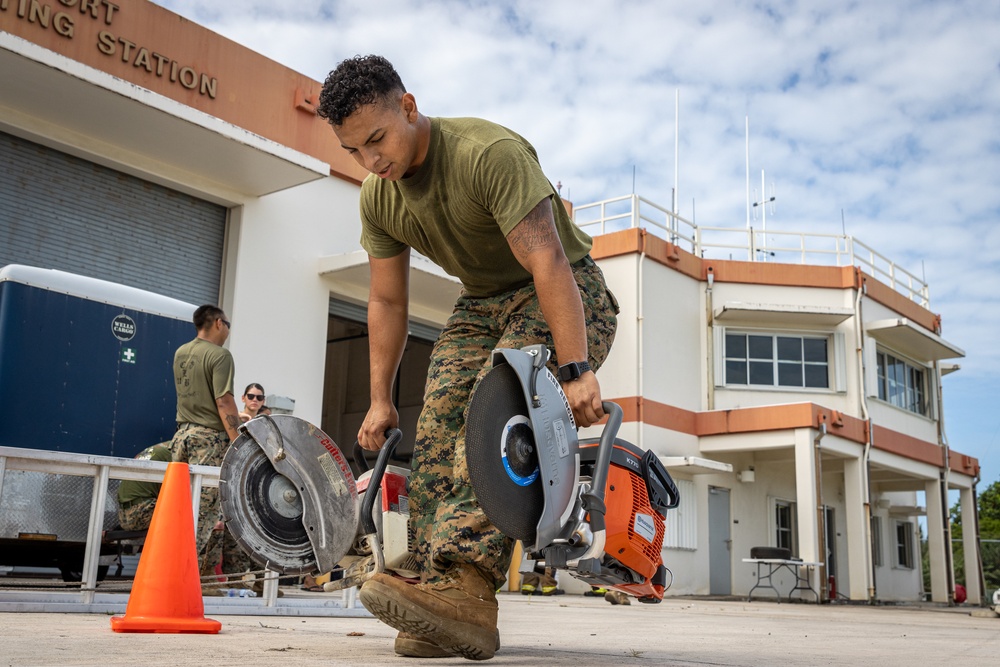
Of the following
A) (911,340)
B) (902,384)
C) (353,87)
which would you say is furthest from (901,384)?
(353,87)

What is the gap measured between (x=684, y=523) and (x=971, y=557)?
9429 millimetres

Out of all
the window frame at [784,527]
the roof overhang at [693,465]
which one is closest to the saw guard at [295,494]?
the roof overhang at [693,465]

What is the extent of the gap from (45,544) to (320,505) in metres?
3.75

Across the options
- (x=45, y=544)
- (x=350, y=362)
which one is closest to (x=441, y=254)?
(x=45, y=544)

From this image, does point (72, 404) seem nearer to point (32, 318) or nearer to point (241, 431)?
point (32, 318)

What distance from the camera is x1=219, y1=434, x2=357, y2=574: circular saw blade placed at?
3.34 m

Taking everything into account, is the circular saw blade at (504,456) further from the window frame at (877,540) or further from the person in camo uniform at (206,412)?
the window frame at (877,540)

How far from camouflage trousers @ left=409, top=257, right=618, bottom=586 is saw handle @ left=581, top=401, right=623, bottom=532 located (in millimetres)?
289

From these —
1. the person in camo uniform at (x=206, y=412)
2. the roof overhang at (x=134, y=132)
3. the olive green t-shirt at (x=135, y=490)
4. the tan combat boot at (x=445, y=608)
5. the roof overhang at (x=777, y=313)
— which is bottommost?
the tan combat boot at (x=445, y=608)

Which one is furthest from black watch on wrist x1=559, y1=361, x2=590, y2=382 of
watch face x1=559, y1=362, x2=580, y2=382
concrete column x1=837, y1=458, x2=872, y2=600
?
concrete column x1=837, y1=458, x2=872, y2=600

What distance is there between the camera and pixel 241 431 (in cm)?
348

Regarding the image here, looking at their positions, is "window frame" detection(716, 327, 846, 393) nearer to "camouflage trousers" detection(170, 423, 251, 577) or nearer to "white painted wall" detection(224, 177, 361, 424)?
"white painted wall" detection(224, 177, 361, 424)

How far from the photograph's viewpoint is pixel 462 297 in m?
3.42

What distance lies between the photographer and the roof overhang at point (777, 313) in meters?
21.4
